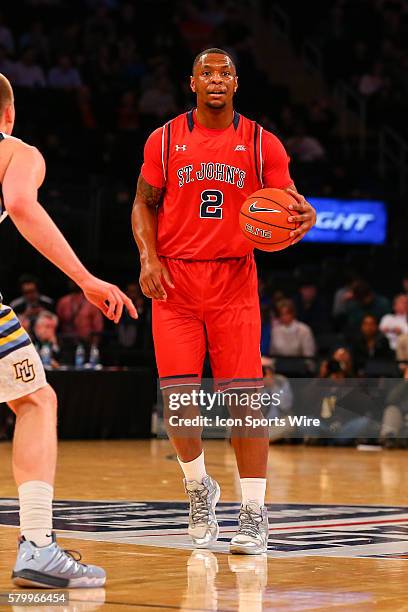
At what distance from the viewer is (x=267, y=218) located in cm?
623

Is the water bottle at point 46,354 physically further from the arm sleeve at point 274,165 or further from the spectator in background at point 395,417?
the arm sleeve at point 274,165

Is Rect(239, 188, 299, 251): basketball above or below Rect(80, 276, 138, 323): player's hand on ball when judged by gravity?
above

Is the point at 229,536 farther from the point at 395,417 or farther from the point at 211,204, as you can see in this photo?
the point at 395,417

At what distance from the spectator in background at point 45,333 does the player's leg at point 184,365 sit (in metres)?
8.43

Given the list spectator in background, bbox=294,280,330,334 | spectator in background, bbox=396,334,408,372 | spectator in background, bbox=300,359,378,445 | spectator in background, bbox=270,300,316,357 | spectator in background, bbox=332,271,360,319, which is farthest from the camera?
spectator in background, bbox=294,280,330,334

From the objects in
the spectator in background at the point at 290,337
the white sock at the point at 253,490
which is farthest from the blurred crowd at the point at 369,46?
the white sock at the point at 253,490

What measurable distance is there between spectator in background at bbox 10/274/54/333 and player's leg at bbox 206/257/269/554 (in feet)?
28.9

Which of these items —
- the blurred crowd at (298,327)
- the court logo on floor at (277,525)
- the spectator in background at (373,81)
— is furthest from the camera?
the spectator in background at (373,81)

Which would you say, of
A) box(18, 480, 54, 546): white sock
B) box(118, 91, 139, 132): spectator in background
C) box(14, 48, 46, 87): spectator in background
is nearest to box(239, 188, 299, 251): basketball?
box(18, 480, 54, 546): white sock

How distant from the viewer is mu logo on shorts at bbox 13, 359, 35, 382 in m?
4.73

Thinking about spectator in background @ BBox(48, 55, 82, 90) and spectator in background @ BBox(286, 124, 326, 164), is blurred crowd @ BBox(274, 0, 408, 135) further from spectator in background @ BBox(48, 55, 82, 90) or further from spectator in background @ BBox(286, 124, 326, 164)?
spectator in background @ BBox(48, 55, 82, 90)

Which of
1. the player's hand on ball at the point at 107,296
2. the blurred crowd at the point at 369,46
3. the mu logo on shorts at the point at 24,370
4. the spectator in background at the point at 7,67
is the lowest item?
the mu logo on shorts at the point at 24,370

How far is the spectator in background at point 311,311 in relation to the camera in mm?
18078

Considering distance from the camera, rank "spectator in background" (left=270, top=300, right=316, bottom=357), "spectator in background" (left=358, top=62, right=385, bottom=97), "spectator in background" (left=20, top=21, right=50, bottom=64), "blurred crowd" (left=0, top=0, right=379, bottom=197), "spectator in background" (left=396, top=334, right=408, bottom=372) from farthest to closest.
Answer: "spectator in background" (left=358, top=62, right=385, bottom=97) → "spectator in background" (left=20, top=21, right=50, bottom=64) → "blurred crowd" (left=0, top=0, right=379, bottom=197) → "spectator in background" (left=270, top=300, right=316, bottom=357) → "spectator in background" (left=396, top=334, right=408, bottom=372)
